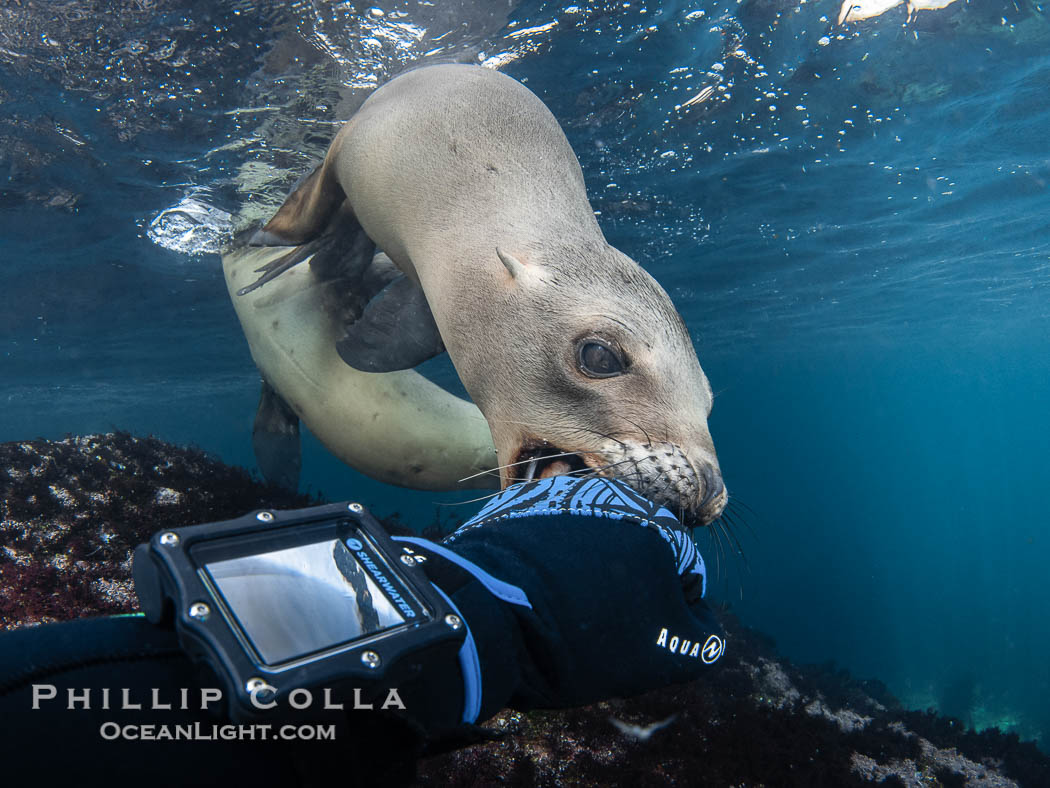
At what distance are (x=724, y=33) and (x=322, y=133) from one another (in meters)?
4.93

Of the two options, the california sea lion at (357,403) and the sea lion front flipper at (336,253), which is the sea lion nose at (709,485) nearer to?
the california sea lion at (357,403)

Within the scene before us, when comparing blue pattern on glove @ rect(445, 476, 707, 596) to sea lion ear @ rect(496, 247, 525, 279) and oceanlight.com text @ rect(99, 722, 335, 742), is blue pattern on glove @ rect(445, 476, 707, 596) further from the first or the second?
sea lion ear @ rect(496, 247, 525, 279)

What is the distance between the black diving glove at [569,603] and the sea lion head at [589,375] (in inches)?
17.3

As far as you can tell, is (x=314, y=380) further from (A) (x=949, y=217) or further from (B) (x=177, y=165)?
(A) (x=949, y=217)

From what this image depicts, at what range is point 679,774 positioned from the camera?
3.40 m

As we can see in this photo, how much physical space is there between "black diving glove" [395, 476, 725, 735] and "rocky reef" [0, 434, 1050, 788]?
105 centimetres

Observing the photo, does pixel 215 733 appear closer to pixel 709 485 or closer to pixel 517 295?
pixel 709 485

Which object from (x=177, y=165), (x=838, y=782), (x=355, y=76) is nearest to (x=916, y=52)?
(x=355, y=76)

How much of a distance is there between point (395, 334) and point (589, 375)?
6.44ft

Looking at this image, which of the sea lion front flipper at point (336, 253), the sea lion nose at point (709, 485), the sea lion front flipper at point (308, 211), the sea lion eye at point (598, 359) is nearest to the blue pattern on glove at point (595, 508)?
the sea lion nose at point (709, 485)

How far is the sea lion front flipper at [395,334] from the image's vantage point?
13.2 ft

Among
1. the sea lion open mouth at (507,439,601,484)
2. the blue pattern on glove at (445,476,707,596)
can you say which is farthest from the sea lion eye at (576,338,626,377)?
the blue pattern on glove at (445,476,707,596)

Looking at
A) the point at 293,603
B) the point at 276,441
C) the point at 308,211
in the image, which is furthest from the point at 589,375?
the point at 276,441

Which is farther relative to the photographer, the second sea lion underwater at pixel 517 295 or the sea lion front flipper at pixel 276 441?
the sea lion front flipper at pixel 276 441
